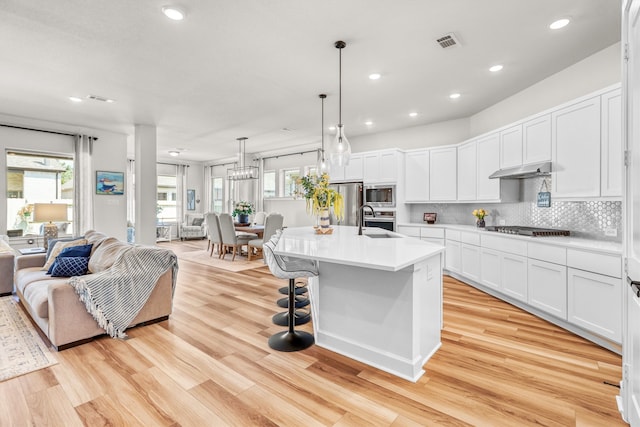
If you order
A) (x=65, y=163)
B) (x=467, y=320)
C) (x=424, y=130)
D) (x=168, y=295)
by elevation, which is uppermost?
(x=424, y=130)

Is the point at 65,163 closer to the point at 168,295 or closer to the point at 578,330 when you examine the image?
the point at 168,295

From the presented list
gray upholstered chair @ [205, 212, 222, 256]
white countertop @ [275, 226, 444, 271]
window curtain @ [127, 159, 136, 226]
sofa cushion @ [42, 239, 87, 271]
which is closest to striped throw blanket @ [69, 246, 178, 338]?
sofa cushion @ [42, 239, 87, 271]

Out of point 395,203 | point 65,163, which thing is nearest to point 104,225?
point 65,163

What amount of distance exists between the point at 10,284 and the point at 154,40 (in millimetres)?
3745

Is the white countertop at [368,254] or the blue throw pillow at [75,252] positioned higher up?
the white countertop at [368,254]

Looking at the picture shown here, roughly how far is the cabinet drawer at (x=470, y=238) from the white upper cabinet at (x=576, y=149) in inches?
45.1

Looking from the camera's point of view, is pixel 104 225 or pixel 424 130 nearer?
pixel 424 130

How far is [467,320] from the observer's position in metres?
3.16

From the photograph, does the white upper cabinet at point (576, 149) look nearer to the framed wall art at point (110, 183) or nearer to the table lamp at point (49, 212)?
the table lamp at point (49, 212)

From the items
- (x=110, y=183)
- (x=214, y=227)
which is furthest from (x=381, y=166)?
(x=110, y=183)

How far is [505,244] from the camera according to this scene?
3625 millimetres

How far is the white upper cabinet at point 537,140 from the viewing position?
3348 millimetres

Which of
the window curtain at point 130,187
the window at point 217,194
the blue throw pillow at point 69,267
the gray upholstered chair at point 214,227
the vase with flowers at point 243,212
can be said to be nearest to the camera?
the blue throw pillow at point 69,267

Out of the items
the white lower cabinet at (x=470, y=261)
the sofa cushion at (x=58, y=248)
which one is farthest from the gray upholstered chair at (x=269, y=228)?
the white lower cabinet at (x=470, y=261)
